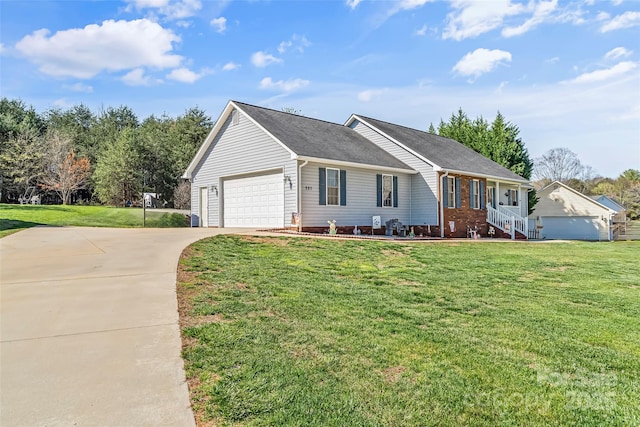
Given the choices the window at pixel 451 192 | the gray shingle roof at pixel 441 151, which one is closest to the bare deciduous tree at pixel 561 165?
the gray shingle roof at pixel 441 151

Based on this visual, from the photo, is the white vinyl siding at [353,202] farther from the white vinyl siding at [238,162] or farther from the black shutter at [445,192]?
the black shutter at [445,192]

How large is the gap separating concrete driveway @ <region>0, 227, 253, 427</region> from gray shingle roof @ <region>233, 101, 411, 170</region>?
8.87m

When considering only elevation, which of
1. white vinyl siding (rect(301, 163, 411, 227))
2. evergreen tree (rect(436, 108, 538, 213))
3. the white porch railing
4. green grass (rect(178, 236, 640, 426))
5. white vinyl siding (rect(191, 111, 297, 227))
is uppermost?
evergreen tree (rect(436, 108, 538, 213))

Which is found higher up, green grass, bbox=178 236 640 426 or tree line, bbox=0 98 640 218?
tree line, bbox=0 98 640 218

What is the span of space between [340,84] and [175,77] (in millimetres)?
9929

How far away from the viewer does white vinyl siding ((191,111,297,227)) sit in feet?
49.4

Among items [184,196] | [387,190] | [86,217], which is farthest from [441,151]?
[86,217]

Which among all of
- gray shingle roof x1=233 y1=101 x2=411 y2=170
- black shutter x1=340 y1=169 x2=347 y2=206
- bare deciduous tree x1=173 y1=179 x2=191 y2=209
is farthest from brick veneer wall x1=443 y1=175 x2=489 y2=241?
bare deciduous tree x1=173 y1=179 x2=191 y2=209

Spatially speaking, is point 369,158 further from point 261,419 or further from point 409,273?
point 261,419

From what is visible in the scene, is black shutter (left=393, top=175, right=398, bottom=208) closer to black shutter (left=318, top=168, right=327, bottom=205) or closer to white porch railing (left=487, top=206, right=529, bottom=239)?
black shutter (left=318, top=168, right=327, bottom=205)

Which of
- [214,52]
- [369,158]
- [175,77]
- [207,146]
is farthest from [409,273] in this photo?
[175,77]

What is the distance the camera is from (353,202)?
1648cm

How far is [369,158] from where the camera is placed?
57.5 ft

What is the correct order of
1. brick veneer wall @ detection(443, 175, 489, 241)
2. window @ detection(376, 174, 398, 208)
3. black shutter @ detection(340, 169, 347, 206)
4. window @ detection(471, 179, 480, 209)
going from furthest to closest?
1. window @ detection(471, 179, 480, 209)
2. brick veneer wall @ detection(443, 175, 489, 241)
3. window @ detection(376, 174, 398, 208)
4. black shutter @ detection(340, 169, 347, 206)
